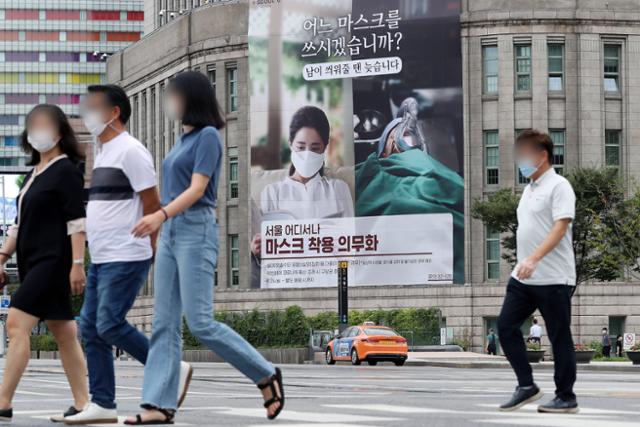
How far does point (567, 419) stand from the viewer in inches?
353

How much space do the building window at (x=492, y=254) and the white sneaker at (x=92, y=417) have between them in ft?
173

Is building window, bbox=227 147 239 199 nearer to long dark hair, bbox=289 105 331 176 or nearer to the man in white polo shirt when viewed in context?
long dark hair, bbox=289 105 331 176

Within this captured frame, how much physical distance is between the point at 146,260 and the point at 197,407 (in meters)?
2.40

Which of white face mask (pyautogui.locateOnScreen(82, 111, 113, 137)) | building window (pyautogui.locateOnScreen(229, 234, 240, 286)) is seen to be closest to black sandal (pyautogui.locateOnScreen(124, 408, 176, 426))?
white face mask (pyautogui.locateOnScreen(82, 111, 113, 137))

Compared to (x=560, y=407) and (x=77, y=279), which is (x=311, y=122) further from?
(x=77, y=279)

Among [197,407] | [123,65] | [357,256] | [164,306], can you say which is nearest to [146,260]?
[164,306]

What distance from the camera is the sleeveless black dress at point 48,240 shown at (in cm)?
885

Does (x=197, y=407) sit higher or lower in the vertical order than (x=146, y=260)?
lower

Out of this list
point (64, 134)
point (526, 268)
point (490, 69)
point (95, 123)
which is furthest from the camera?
point (490, 69)

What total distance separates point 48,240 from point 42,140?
27.0 inches

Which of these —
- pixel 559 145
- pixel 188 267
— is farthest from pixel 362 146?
pixel 188 267

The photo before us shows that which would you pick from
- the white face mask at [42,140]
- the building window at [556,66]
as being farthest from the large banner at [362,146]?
the white face mask at [42,140]

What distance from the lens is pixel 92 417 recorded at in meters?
8.59

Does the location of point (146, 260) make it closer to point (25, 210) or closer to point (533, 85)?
point (25, 210)
